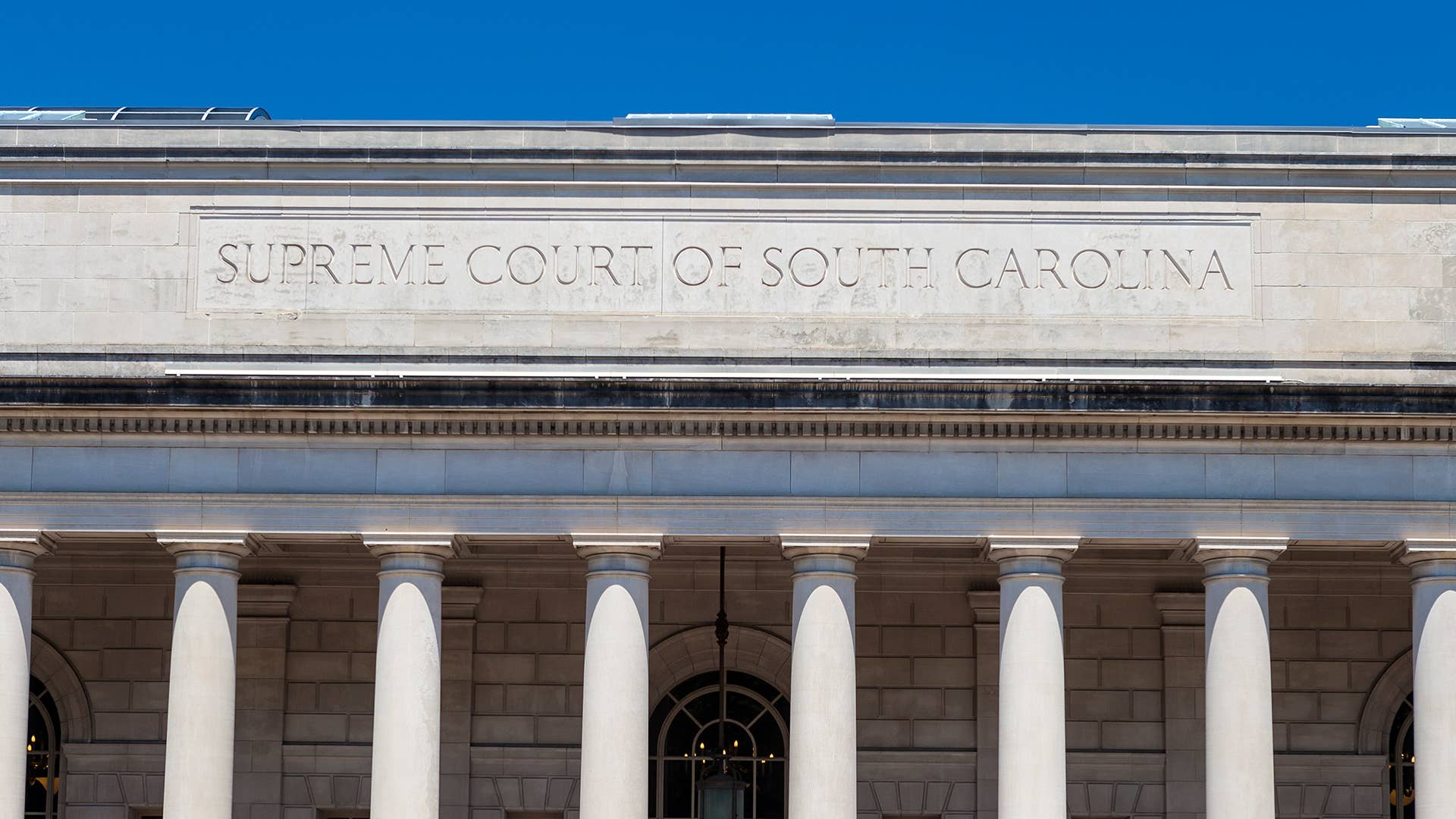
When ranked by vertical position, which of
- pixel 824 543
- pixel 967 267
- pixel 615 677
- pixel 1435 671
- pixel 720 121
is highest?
pixel 720 121

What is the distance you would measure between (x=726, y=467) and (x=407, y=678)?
662 cm

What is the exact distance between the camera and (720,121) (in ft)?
146

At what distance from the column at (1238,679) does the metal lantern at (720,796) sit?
874 cm

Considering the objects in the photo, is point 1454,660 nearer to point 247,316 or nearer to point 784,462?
point 784,462

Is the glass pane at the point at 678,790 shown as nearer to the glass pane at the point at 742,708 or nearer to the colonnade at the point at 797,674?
the glass pane at the point at 742,708

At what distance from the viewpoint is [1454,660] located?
40469 millimetres

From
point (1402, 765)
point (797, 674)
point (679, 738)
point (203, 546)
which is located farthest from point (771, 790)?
point (203, 546)

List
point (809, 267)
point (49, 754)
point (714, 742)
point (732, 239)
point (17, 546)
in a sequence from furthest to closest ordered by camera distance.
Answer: point (714, 742)
point (49, 754)
point (732, 239)
point (809, 267)
point (17, 546)

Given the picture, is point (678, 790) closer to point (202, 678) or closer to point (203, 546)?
point (202, 678)

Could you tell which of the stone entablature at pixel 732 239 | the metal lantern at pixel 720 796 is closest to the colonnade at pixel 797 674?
the metal lantern at pixel 720 796

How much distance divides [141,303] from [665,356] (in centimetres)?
973

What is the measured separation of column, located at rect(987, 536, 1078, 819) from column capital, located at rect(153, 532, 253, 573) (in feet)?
43.2

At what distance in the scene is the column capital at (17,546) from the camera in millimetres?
40750

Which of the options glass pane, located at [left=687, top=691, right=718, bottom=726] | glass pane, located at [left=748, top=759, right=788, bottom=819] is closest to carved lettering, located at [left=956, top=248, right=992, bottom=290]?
glass pane, located at [left=687, top=691, right=718, bottom=726]
